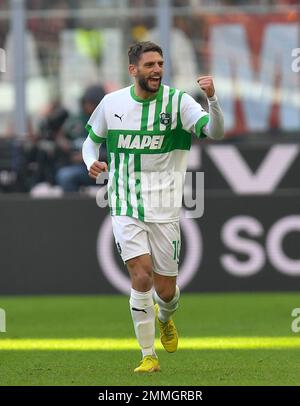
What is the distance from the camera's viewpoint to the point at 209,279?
14758 millimetres

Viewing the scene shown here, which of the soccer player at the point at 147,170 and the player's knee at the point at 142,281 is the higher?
the soccer player at the point at 147,170

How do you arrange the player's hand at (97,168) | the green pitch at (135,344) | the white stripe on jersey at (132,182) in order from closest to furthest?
the green pitch at (135,344) → the player's hand at (97,168) → the white stripe on jersey at (132,182)

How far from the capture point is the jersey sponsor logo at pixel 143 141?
29.0 feet

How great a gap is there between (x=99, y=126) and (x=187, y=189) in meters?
6.30

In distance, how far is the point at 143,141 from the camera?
8844 millimetres

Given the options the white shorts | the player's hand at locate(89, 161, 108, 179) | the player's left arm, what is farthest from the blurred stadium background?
the player's left arm

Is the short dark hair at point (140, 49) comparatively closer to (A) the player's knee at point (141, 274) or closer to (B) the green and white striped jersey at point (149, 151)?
(B) the green and white striped jersey at point (149, 151)

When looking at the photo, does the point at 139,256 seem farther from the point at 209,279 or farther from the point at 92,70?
the point at 92,70

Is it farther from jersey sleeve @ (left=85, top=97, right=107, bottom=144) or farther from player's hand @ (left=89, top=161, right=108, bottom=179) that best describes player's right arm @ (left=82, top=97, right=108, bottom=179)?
player's hand @ (left=89, top=161, right=108, bottom=179)

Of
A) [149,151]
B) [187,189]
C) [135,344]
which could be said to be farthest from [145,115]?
[187,189]

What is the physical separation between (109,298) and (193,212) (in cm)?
136

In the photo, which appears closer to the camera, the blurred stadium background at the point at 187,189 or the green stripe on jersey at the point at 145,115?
the green stripe on jersey at the point at 145,115

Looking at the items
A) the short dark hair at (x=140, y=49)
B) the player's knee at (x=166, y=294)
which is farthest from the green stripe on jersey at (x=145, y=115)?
the player's knee at (x=166, y=294)
